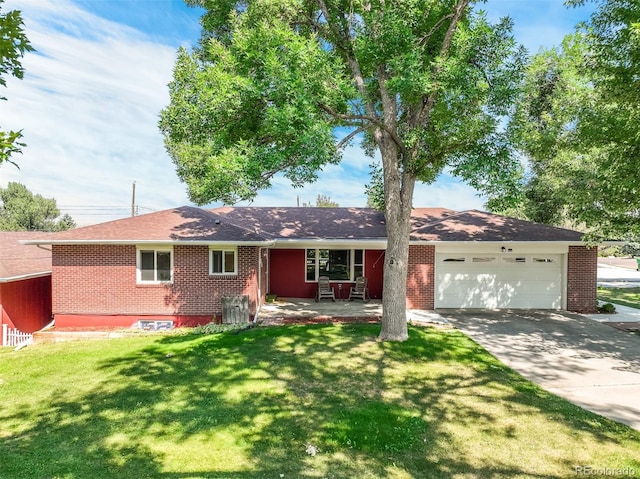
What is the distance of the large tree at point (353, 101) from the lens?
318 inches

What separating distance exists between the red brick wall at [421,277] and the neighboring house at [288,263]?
4 centimetres

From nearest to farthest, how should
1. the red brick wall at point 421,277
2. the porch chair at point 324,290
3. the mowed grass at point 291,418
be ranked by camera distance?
the mowed grass at point 291,418
the red brick wall at point 421,277
the porch chair at point 324,290

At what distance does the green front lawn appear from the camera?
16.5 metres

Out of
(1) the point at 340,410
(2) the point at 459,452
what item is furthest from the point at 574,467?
(1) the point at 340,410

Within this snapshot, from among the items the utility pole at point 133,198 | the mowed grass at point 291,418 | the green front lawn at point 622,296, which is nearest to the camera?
the mowed grass at point 291,418

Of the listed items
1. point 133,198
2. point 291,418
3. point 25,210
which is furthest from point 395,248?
point 25,210

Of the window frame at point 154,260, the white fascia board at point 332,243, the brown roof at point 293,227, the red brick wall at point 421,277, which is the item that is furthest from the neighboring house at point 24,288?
the red brick wall at point 421,277

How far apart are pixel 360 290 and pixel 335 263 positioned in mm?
1636

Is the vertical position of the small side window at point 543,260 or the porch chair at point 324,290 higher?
the small side window at point 543,260

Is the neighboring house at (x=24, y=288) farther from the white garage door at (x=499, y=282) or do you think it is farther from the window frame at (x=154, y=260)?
the white garage door at (x=499, y=282)

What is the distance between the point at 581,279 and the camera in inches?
538

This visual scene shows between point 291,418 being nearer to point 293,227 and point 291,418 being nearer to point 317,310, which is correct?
point 317,310

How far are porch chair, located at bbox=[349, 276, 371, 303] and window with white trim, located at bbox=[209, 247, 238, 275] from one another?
547 centimetres

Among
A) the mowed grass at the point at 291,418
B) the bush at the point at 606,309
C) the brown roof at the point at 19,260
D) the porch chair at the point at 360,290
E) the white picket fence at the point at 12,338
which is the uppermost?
the brown roof at the point at 19,260
